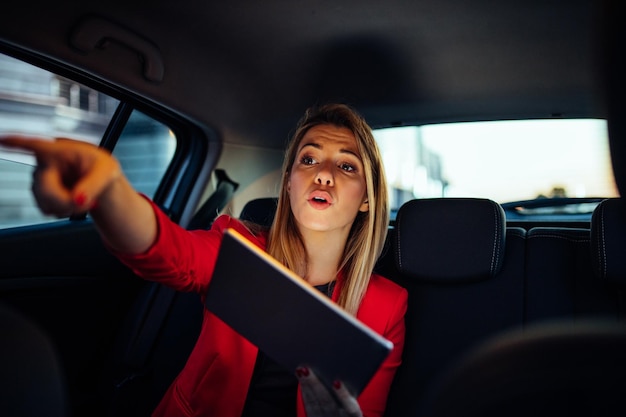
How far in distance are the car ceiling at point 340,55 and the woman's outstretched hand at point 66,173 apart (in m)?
1.28

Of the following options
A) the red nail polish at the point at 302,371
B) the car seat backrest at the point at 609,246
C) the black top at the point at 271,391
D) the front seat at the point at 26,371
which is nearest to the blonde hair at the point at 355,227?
the black top at the point at 271,391

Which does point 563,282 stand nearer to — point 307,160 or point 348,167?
point 348,167

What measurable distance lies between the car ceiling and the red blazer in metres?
0.92

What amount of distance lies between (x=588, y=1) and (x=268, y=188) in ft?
6.64

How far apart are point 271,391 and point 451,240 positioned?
0.85 metres

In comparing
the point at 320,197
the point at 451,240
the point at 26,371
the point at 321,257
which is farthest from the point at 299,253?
the point at 26,371

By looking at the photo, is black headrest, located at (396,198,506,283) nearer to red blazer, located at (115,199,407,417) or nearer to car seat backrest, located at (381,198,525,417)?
car seat backrest, located at (381,198,525,417)

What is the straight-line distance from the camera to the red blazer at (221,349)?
4.71 ft

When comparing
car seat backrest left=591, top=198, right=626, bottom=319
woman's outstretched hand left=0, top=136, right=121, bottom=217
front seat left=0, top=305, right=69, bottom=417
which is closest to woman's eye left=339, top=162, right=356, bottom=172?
car seat backrest left=591, top=198, right=626, bottom=319

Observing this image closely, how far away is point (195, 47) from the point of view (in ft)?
8.24

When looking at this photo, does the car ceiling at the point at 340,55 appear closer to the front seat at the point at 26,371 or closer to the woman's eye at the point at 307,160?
the woman's eye at the point at 307,160

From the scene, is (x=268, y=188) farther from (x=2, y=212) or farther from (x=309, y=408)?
(x=309, y=408)

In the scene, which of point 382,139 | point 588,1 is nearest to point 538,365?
point 588,1

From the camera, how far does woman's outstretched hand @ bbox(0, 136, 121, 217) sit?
0.81 meters
